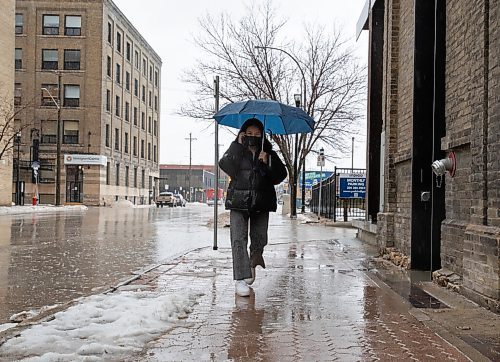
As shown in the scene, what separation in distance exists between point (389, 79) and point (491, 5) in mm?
4989

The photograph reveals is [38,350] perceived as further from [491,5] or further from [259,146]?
[491,5]

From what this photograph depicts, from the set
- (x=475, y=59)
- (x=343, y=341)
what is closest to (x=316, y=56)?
(x=475, y=59)

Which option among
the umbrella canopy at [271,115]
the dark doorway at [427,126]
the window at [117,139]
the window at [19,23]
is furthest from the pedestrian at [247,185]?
the window at [117,139]

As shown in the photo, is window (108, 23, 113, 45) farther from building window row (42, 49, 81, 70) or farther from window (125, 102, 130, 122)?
window (125, 102, 130, 122)

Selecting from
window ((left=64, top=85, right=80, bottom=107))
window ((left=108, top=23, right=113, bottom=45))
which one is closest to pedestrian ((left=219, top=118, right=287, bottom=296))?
window ((left=64, top=85, right=80, bottom=107))

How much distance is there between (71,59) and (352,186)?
40.0 m

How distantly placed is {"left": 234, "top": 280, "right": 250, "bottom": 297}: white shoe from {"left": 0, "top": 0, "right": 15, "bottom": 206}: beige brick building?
121 ft

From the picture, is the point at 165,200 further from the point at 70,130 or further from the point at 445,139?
the point at 445,139

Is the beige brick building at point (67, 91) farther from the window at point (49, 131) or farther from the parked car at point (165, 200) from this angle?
the parked car at point (165, 200)

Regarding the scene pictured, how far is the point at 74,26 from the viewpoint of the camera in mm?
56188

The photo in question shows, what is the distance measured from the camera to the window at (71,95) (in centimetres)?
5597

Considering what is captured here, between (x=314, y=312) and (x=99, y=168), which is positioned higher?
(x=99, y=168)

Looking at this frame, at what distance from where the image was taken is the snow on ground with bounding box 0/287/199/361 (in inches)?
172

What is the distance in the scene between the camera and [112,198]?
194 feet
